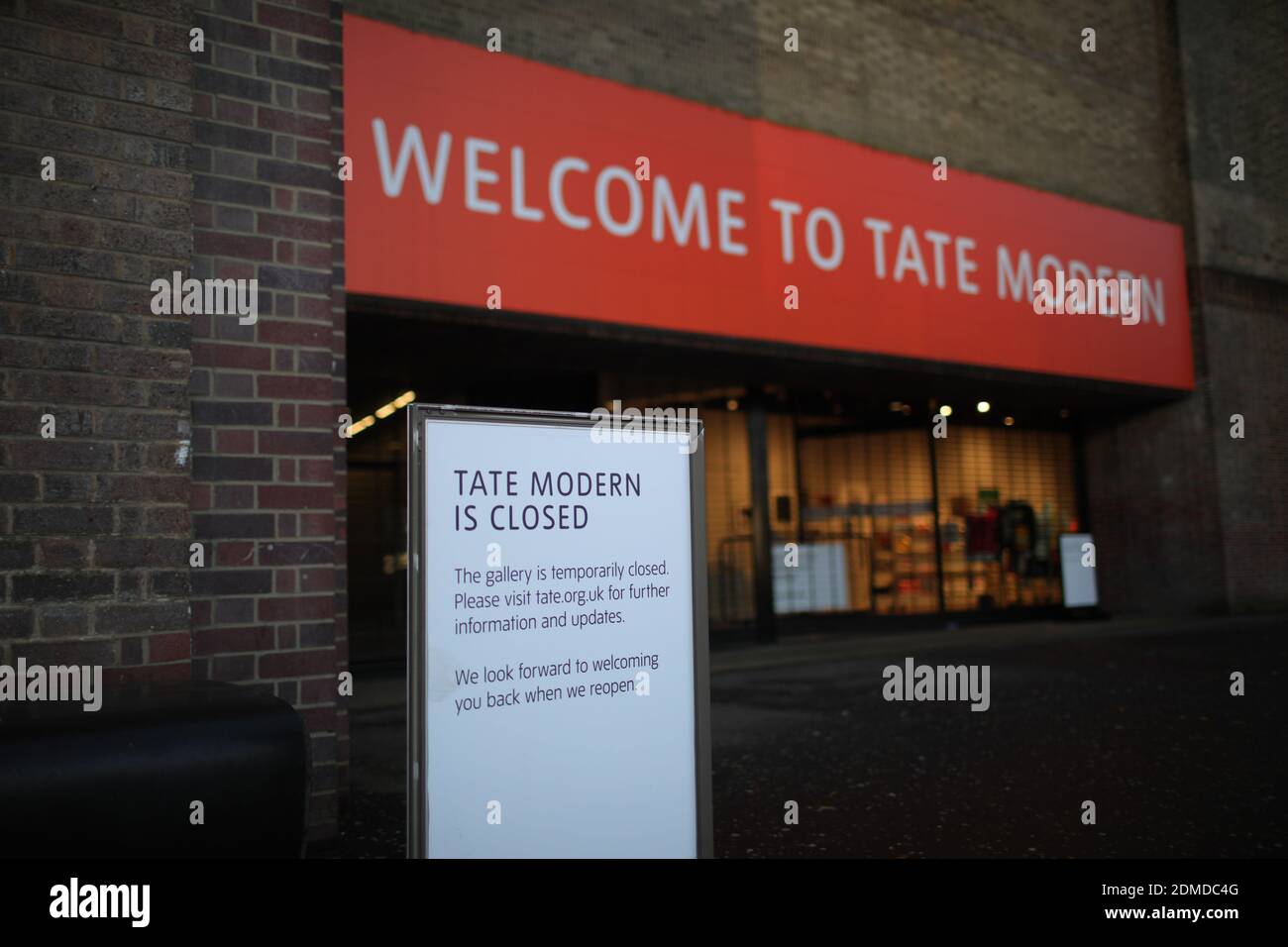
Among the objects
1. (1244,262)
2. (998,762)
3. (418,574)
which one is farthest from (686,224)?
(1244,262)

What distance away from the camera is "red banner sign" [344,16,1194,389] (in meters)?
9.02

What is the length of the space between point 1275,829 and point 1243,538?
519 inches

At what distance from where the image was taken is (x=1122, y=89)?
643 inches

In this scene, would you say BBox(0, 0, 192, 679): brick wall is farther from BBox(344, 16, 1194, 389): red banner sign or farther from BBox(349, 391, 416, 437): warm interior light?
BBox(349, 391, 416, 437): warm interior light

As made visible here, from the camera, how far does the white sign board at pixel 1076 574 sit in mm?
15680

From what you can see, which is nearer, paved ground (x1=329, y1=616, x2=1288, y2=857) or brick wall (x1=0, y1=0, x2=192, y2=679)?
brick wall (x1=0, y1=0, x2=192, y2=679)

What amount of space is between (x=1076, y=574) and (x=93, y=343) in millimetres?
14447

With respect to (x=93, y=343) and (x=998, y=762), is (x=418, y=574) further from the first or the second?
(x=998, y=762)

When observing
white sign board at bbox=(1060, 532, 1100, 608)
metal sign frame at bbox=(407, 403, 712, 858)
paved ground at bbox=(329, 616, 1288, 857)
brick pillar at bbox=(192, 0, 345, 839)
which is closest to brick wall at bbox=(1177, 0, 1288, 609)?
white sign board at bbox=(1060, 532, 1100, 608)

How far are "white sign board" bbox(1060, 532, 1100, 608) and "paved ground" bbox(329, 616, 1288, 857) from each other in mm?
4497

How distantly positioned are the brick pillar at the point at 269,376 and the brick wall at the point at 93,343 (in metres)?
0.30

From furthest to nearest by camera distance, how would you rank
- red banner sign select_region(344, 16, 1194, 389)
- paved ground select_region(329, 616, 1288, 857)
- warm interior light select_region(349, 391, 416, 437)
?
warm interior light select_region(349, 391, 416, 437), red banner sign select_region(344, 16, 1194, 389), paved ground select_region(329, 616, 1288, 857)

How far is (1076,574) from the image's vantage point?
15.8m
